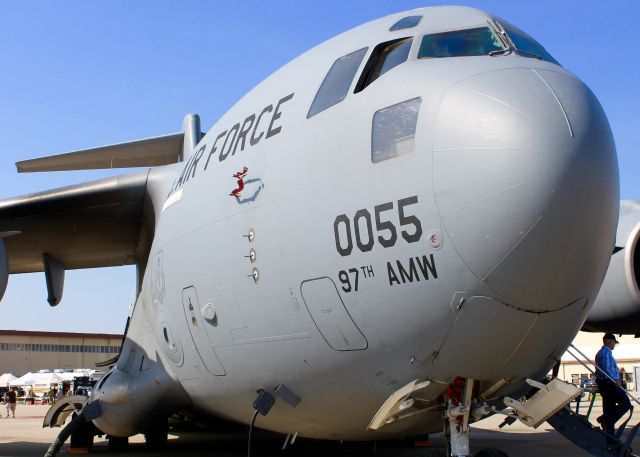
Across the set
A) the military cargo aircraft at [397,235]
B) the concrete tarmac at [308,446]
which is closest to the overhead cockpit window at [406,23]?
the military cargo aircraft at [397,235]

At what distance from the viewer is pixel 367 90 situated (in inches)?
198

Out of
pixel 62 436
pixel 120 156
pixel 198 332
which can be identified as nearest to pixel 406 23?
pixel 198 332

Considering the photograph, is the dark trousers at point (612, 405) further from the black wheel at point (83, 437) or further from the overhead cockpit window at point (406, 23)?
the black wheel at point (83, 437)

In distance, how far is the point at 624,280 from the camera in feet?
25.3

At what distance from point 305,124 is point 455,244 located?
1672 mm

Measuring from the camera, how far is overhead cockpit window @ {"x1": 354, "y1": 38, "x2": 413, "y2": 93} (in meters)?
5.14

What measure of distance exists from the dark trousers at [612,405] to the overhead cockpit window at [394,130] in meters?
5.09

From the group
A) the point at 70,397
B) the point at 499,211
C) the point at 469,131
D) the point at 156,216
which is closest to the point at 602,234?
the point at 499,211

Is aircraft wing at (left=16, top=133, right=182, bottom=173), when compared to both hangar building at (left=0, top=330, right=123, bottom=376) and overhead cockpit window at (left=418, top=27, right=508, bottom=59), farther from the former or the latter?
hangar building at (left=0, top=330, right=123, bottom=376)

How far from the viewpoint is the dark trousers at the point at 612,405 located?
8477 mm

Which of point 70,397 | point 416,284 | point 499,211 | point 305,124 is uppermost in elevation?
point 305,124

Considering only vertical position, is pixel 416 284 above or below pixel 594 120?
below

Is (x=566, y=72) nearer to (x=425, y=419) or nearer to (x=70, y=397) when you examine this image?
(x=425, y=419)

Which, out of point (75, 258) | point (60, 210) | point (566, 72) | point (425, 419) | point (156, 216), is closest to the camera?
point (566, 72)
